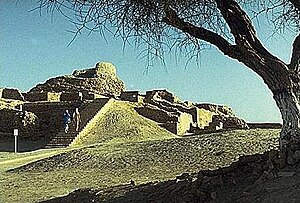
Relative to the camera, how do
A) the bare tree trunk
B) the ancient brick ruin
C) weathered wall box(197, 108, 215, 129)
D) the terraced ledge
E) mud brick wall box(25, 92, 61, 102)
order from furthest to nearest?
mud brick wall box(25, 92, 61, 102)
weathered wall box(197, 108, 215, 129)
the ancient brick ruin
the terraced ledge
the bare tree trunk

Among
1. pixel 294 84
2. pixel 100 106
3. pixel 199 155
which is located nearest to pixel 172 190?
→ pixel 294 84

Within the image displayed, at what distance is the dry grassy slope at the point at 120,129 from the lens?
28.5 meters

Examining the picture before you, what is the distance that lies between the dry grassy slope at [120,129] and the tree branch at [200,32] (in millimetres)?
18390

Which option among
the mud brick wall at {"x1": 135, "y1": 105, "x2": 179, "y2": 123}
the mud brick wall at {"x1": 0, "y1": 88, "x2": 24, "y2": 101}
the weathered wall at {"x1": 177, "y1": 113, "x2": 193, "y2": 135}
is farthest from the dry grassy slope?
the mud brick wall at {"x1": 0, "y1": 88, "x2": 24, "y2": 101}

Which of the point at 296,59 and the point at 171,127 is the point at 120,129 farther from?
the point at 296,59

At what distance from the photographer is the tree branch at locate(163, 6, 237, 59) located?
855 cm

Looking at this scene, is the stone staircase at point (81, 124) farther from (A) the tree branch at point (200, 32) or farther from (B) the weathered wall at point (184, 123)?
(A) the tree branch at point (200, 32)

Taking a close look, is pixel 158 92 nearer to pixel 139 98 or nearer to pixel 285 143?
pixel 139 98

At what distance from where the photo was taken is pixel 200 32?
8.88 meters

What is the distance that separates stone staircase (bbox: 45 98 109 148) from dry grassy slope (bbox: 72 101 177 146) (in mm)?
458

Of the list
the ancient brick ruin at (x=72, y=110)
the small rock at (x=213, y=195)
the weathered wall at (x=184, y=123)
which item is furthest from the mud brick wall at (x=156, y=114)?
the small rock at (x=213, y=195)

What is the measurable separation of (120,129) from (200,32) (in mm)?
21786

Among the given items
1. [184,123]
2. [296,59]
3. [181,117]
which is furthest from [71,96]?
[296,59]

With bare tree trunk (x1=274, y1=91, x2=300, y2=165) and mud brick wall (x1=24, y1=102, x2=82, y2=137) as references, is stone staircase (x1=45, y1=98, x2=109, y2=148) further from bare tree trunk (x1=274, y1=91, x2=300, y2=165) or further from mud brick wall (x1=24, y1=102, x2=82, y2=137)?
bare tree trunk (x1=274, y1=91, x2=300, y2=165)
